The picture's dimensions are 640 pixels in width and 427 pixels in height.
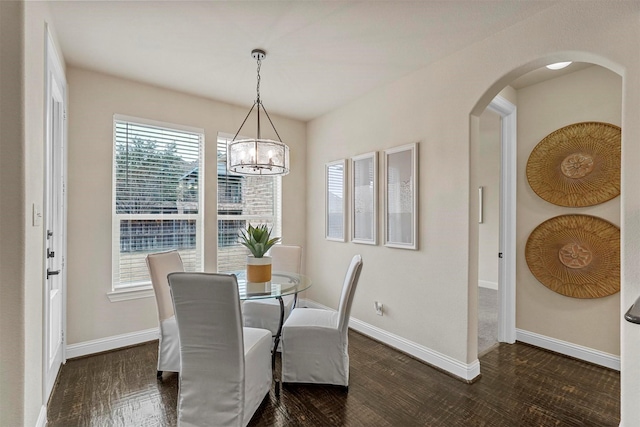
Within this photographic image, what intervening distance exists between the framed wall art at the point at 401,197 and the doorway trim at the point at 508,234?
3.51 feet

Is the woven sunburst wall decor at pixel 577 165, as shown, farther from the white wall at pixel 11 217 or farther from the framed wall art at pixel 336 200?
the white wall at pixel 11 217

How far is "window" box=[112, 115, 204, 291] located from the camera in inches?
126

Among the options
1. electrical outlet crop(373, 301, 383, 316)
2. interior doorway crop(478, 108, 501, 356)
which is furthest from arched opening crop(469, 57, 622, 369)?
interior doorway crop(478, 108, 501, 356)

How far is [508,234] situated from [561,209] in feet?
1.69

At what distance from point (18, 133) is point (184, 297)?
1133mm

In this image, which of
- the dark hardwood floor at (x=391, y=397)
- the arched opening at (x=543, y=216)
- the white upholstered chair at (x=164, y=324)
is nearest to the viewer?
the dark hardwood floor at (x=391, y=397)

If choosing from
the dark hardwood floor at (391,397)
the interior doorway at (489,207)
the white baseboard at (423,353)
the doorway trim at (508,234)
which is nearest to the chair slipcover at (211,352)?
the dark hardwood floor at (391,397)

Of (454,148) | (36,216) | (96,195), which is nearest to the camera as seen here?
(36,216)

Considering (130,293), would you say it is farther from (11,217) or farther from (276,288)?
(11,217)

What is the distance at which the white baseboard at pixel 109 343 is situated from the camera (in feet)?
9.49

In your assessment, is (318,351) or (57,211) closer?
(318,351)


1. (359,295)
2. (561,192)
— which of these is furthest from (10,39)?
(561,192)

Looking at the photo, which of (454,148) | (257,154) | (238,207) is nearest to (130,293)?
(238,207)

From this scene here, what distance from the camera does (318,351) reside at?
2404 millimetres
